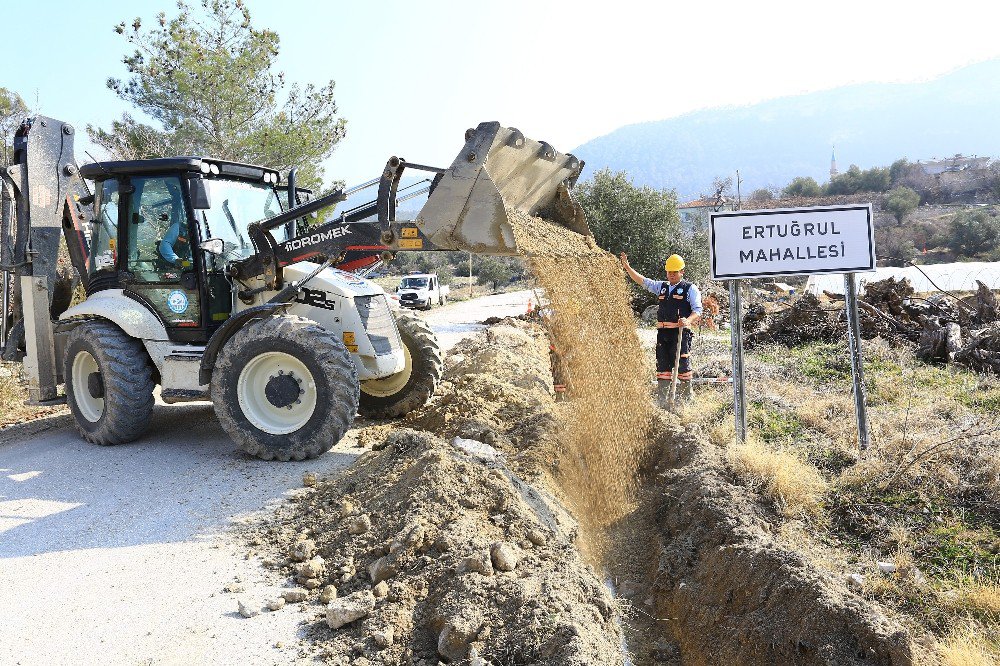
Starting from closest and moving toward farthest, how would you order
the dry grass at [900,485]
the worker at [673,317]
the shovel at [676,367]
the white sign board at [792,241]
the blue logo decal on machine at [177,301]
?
the dry grass at [900,485] → the white sign board at [792,241] → the blue logo decal on machine at [177,301] → the shovel at [676,367] → the worker at [673,317]

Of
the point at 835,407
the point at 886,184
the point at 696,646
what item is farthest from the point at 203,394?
the point at 886,184

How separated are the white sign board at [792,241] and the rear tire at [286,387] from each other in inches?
134

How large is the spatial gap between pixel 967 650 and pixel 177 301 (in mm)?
6720

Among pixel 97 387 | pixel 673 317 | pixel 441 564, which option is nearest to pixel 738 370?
pixel 673 317

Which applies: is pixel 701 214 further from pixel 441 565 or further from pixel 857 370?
pixel 441 565

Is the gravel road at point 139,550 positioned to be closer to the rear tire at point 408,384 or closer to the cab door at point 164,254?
the rear tire at point 408,384

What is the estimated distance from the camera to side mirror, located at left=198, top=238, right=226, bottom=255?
6898 millimetres

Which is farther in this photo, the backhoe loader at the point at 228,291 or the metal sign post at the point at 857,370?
the backhoe loader at the point at 228,291

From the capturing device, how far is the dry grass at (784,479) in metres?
5.27

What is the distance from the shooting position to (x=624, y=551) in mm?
5621

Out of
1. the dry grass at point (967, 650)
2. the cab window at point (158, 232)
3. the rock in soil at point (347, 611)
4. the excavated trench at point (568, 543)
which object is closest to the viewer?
the dry grass at point (967, 650)

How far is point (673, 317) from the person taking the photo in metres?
8.48

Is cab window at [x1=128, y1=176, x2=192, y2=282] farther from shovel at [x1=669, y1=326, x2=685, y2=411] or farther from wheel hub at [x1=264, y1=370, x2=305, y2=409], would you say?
shovel at [x1=669, y1=326, x2=685, y2=411]

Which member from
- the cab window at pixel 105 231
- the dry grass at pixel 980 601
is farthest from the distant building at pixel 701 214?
the cab window at pixel 105 231
